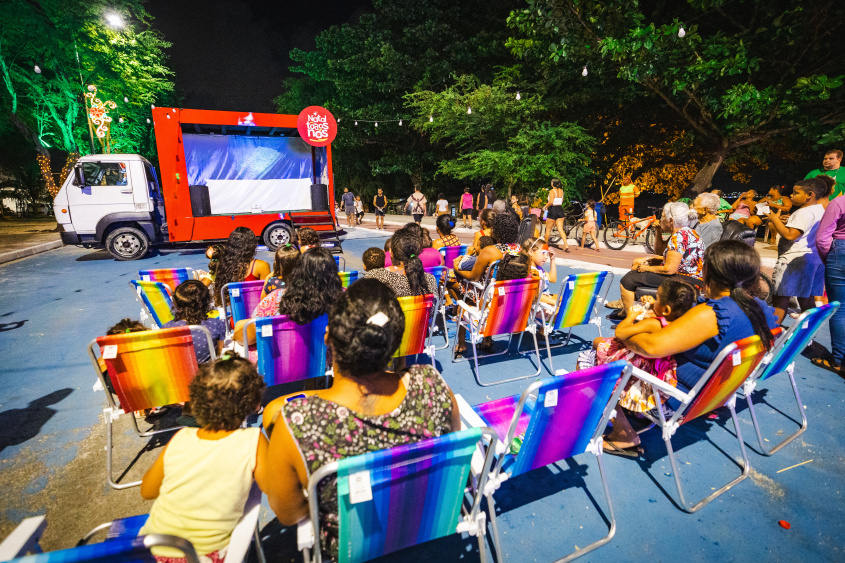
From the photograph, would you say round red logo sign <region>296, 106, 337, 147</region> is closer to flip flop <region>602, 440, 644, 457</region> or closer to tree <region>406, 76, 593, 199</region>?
tree <region>406, 76, 593, 199</region>

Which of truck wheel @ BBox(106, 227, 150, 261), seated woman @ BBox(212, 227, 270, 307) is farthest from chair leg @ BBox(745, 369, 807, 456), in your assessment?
truck wheel @ BBox(106, 227, 150, 261)

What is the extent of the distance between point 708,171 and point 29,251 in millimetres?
19404

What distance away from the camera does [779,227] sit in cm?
416

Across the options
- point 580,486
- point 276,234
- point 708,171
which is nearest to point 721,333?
point 580,486

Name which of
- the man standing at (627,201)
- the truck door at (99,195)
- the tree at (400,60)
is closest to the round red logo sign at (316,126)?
the truck door at (99,195)

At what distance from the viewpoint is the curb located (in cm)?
902

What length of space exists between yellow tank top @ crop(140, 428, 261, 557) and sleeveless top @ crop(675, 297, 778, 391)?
8.06 feet

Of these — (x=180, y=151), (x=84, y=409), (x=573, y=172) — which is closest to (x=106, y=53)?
(x=180, y=151)

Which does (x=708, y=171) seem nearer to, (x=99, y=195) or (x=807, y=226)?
(x=807, y=226)

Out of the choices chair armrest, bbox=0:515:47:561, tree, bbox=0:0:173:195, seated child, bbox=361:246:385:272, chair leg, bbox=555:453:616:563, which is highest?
tree, bbox=0:0:173:195

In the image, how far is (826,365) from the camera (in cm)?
386

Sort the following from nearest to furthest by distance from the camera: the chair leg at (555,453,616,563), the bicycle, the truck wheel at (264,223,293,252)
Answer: the chair leg at (555,453,616,563)
the truck wheel at (264,223,293,252)
the bicycle

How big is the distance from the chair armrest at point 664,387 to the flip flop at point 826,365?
304cm

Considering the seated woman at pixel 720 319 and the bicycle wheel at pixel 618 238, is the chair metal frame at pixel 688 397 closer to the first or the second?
the seated woman at pixel 720 319
